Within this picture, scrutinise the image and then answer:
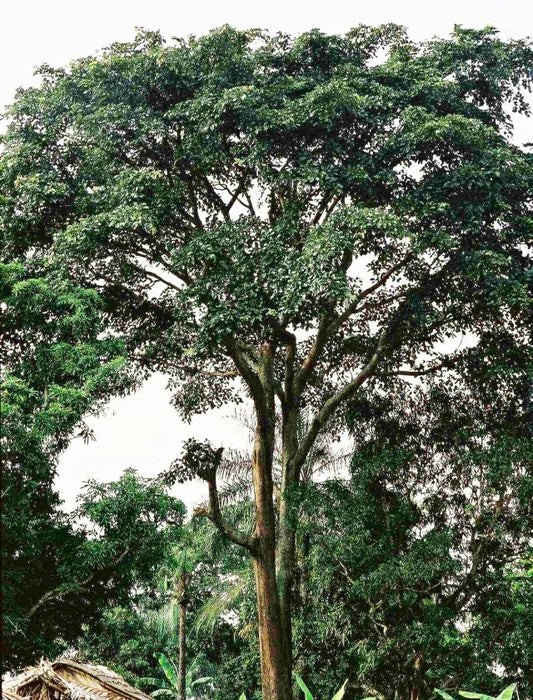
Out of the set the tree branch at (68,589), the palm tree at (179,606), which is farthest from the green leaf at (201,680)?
the tree branch at (68,589)

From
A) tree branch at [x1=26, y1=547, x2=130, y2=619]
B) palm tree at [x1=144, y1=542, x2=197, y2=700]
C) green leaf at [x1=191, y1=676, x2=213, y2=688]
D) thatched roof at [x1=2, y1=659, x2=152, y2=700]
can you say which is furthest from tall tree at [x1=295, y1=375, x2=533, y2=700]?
green leaf at [x1=191, y1=676, x2=213, y2=688]

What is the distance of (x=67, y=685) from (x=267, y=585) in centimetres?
601

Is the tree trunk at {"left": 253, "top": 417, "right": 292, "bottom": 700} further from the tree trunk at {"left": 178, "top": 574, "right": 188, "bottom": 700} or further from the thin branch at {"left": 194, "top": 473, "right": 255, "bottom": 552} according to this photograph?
the tree trunk at {"left": 178, "top": 574, "right": 188, "bottom": 700}

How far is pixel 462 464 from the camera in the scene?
40.0 feet

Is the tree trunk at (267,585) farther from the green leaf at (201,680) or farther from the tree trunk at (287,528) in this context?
the green leaf at (201,680)

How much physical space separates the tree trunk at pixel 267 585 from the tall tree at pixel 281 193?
0.03 m

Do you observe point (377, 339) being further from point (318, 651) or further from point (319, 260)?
point (318, 651)

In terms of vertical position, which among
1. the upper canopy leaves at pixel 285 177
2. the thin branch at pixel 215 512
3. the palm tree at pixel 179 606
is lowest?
the thin branch at pixel 215 512

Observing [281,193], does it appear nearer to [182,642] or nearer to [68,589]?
[68,589]

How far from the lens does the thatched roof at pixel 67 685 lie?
233 inches

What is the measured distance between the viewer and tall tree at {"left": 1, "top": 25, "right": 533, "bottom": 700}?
10.1m

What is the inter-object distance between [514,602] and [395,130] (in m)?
6.77

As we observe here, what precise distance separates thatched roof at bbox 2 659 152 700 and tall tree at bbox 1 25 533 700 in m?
4.23

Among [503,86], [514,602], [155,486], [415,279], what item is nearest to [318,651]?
[514,602]
